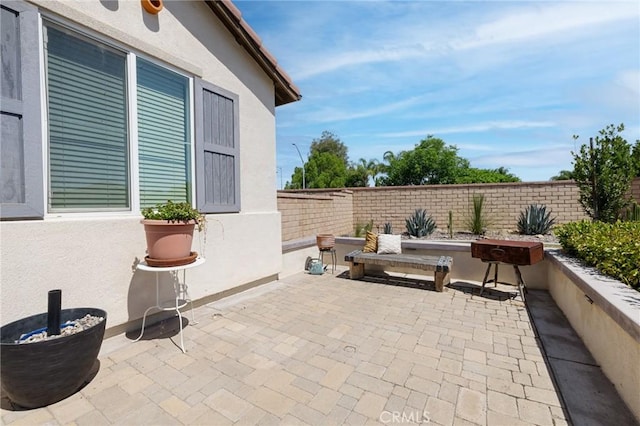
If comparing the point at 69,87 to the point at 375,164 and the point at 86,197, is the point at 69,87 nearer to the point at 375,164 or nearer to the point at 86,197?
the point at 86,197

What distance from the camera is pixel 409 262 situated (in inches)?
201

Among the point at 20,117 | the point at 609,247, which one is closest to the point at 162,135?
the point at 20,117

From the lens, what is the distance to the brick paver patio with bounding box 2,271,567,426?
202 centimetres

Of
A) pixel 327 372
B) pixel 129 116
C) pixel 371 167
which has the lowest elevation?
pixel 327 372

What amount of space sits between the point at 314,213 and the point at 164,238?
492 cm

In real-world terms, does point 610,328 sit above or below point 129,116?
below

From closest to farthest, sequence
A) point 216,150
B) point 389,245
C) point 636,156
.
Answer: point 216,150, point 389,245, point 636,156

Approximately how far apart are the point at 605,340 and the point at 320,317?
2857 mm

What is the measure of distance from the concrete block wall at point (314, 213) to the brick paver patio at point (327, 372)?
261cm

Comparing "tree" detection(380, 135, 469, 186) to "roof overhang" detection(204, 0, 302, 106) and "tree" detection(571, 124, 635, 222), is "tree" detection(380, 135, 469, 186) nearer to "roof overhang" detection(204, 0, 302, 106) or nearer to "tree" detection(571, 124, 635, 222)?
"tree" detection(571, 124, 635, 222)

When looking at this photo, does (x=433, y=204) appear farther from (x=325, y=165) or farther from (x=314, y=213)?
(x=325, y=165)

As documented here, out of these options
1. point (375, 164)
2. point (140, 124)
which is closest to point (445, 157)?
point (375, 164)

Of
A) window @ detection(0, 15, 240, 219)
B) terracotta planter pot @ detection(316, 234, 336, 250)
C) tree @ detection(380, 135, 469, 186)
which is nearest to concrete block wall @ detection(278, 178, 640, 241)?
terracotta planter pot @ detection(316, 234, 336, 250)

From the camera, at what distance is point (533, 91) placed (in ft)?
25.2
